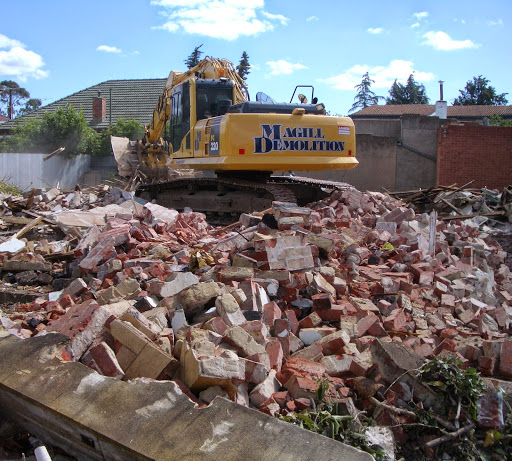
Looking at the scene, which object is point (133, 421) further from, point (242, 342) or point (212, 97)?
point (212, 97)

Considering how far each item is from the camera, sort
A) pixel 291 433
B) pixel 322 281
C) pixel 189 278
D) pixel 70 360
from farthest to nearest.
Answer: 1. pixel 322 281
2. pixel 189 278
3. pixel 70 360
4. pixel 291 433

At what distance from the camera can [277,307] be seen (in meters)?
4.49

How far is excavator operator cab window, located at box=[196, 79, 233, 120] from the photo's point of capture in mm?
10531

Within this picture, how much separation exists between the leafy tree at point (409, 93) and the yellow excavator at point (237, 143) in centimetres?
5223

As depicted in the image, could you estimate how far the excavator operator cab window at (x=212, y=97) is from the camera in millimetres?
10531

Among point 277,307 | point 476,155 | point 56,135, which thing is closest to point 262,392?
point 277,307

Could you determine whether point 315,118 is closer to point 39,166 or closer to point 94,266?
point 94,266

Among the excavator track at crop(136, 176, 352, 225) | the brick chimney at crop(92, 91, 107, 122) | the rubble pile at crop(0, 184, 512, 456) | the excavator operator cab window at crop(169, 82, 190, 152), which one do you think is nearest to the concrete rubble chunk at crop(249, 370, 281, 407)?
the rubble pile at crop(0, 184, 512, 456)

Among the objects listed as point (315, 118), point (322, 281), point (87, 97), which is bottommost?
point (322, 281)

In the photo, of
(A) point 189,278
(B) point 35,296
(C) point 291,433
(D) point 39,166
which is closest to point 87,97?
(D) point 39,166

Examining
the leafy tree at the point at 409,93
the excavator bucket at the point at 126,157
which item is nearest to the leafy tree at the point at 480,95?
the leafy tree at the point at 409,93

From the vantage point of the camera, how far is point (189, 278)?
4773 mm

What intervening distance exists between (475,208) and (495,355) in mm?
8623

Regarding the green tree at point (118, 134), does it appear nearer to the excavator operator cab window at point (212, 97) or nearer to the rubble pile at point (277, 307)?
the excavator operator cab window at point (212, 97)
